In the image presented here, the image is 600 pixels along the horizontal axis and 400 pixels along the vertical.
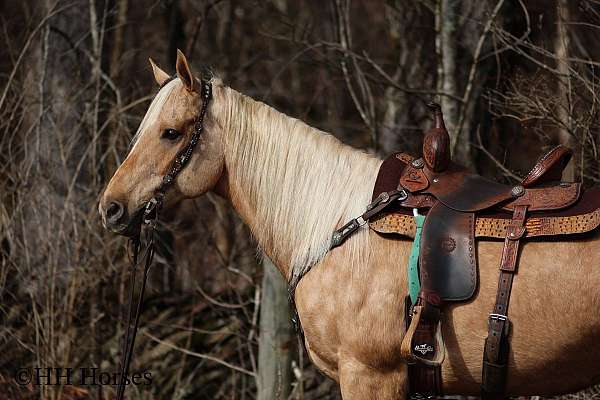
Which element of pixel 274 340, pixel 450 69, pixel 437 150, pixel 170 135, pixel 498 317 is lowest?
pixel 274 340

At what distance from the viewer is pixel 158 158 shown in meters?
3.65

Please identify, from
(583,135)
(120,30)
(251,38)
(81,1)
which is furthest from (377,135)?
(251,38)

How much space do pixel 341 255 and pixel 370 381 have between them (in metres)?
0.57

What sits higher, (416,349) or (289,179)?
(289,179)

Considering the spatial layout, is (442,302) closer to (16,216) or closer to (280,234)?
(280,234)

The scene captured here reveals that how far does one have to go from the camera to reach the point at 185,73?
11.7 ft

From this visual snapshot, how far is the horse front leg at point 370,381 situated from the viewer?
3.37 metres

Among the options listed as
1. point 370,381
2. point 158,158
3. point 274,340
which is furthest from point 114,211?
point 274,340

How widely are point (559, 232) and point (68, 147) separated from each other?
14.2ft

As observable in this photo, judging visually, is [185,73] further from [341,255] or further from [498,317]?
[498,317]

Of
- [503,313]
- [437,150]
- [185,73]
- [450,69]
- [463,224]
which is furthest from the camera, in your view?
[450,69]

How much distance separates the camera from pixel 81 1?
23.5ft

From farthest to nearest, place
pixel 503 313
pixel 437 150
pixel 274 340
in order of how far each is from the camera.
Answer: pixel 274 340, pixel 437 150, pixel 503 313

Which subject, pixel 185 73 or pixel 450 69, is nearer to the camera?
pixel 185 73
